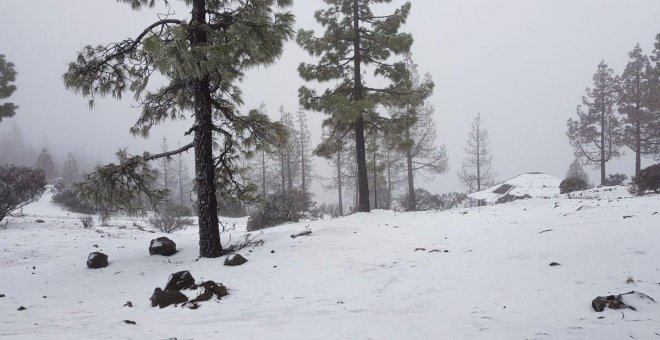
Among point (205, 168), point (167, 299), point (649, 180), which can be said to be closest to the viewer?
point (167, 299)

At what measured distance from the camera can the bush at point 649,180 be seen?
1594 cm

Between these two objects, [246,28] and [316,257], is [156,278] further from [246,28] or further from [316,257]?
[246,28]

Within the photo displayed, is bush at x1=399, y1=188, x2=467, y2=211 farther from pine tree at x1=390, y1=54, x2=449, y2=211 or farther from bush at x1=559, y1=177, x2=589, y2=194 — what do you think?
bush at x1=559, y1=177, x2=589, y2=194

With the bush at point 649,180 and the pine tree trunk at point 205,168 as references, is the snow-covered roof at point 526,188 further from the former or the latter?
the pine tree trunk at point 205,168

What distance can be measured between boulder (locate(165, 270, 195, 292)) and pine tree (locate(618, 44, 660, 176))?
35.2 m

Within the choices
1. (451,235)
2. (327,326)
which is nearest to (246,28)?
(327,326)

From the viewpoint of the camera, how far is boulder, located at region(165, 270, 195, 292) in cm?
605

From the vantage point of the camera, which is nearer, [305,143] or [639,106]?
[639,106]

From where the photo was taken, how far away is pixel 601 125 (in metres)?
32.9

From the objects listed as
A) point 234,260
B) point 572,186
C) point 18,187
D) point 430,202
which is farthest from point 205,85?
point 572,186

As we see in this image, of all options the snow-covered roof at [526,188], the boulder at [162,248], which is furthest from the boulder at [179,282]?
the snow-covered roof at [526,188]

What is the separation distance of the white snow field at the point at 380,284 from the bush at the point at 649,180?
854 cm

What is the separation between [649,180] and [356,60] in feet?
46.3

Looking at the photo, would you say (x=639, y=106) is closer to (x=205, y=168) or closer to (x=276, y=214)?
(x=276, y=214)
